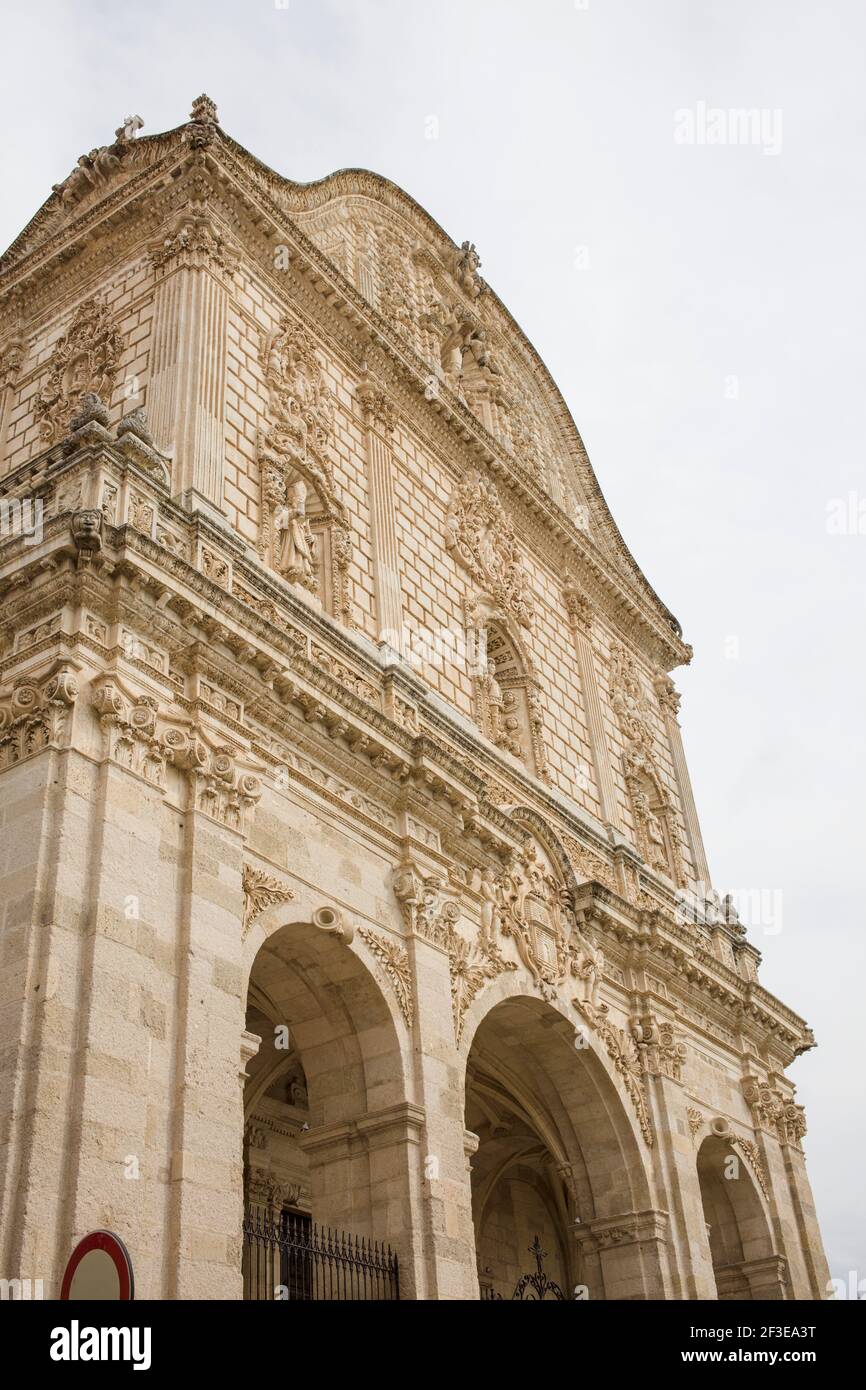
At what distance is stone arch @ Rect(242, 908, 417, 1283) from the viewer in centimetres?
1119

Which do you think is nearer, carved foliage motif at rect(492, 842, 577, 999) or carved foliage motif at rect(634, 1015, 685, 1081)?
carved foliage motif at rect(492, 842, 577, 999)

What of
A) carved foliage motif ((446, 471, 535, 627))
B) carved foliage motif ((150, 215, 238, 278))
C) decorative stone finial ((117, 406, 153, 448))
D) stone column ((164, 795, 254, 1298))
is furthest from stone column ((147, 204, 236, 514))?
carved foliage motif ((446, 471, 535, 627))

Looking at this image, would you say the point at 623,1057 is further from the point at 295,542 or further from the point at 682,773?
the point at 682,773

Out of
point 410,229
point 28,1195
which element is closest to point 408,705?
point 28,1195

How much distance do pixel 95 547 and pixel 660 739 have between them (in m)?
13.3

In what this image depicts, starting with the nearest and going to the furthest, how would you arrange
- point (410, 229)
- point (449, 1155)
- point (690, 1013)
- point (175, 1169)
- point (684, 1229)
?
point (175, 1169) → point (449, 1155) → point (684, 1229) → point (690, 1013) → point (410, 229)

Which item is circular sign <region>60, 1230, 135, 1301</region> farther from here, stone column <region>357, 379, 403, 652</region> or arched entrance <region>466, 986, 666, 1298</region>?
stone column <region>357, 379, 403, 652</region>

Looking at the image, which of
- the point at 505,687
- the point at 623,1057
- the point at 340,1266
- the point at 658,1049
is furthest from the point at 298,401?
the point at 340,1266

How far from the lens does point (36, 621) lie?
10.4 metres

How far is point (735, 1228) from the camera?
1759 cm

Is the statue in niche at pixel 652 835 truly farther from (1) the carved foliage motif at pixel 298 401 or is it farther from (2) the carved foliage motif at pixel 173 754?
(2) the carved foliage motif at pixel 173 754

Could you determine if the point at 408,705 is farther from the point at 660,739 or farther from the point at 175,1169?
the point at 660,739

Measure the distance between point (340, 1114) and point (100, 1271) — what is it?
5044 mm

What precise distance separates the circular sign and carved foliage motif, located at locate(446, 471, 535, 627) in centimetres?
1174
